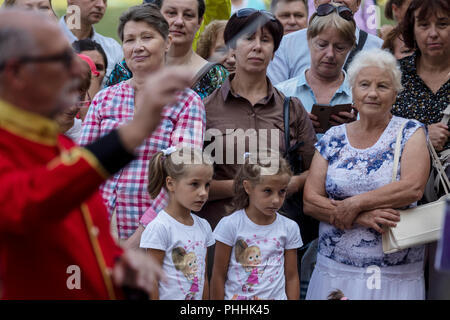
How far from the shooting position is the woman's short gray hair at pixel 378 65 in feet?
13.6

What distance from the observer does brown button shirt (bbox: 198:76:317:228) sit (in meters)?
4.21

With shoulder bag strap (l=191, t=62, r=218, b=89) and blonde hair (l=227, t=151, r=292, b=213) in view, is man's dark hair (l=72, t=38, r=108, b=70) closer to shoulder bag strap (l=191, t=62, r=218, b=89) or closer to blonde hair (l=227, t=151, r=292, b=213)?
shoulder bag strap (l=191, t=62, r=218, b=89)

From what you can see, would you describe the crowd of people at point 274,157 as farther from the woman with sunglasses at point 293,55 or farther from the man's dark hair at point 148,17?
the woman with sunglasses at point 293,55

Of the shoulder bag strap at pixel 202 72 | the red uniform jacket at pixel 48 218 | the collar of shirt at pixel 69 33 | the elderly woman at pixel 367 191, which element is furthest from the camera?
the collar of shirt at pixel 69 33

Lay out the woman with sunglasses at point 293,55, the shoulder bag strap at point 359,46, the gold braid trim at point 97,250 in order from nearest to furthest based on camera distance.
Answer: the gold braid trim at point 97,250
the shoulder bag strap at point 359,46
the woman with sunglasses at point 293,55

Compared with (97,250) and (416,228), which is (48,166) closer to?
(97,250)

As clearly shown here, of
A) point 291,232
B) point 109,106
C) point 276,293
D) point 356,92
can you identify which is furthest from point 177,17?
point 276,293

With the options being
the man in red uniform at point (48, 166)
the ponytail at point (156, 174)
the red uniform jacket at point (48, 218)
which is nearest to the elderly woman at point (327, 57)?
the ponytail at point (156, 174)

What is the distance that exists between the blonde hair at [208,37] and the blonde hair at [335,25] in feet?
3.09

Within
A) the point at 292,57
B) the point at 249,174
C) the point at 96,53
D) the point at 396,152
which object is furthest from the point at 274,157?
the point at 96,53

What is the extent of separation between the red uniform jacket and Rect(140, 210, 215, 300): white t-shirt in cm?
153

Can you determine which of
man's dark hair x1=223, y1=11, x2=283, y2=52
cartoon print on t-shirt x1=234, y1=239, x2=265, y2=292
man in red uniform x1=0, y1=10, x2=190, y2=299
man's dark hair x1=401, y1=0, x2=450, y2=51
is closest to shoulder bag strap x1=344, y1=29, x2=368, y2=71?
man's dark hair x1=401, y1=0, x2=450, y2=51

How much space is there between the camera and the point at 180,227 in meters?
3.86

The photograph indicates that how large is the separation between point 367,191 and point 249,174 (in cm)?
68
